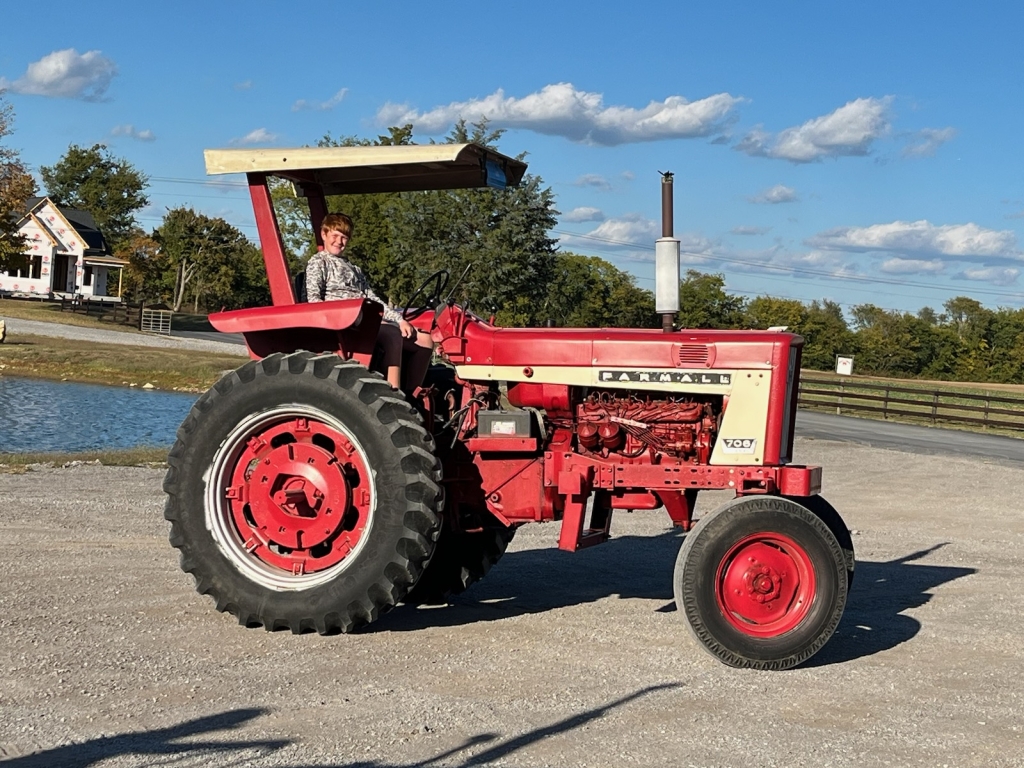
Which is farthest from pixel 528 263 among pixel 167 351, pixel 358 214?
pixel 358 214

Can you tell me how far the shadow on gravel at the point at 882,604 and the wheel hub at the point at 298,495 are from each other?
2.49m

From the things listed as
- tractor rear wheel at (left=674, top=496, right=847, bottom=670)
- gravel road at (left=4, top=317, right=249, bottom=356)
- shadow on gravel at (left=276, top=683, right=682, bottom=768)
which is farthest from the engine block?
gravel road at (left=4, top=317, right=249, bottom=356)

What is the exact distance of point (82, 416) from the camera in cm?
2197

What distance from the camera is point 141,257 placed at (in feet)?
242

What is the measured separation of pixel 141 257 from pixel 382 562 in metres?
71.6

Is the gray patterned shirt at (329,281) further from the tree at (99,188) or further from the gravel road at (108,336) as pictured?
the tree at (99,188)

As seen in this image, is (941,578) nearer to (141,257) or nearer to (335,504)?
(335,504)

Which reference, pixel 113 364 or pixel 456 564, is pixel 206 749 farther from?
pixel 113 364

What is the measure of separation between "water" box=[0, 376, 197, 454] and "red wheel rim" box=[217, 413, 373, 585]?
426 inches

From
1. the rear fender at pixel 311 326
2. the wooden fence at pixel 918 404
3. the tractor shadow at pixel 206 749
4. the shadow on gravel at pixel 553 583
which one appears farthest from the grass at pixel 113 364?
the tractor shadow at pixel 206 749

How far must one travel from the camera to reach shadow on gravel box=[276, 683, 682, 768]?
14.4 feet

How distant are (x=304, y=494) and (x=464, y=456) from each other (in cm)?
96

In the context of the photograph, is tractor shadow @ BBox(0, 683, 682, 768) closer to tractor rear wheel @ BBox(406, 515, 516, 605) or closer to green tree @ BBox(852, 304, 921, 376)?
tractor rear wheel @ BBox(406, 515, 516, 605)

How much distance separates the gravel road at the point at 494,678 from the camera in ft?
15.2
